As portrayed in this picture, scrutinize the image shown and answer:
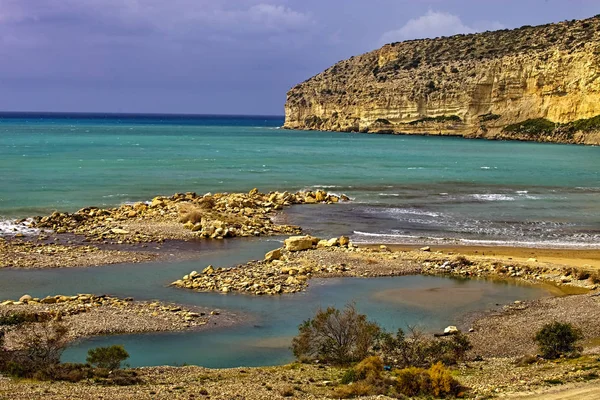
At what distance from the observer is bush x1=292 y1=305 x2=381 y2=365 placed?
16.3m

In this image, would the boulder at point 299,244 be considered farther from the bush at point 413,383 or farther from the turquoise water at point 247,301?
the bush at point 413,383

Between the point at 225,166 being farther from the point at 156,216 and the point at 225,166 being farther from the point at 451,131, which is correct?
the point at 451,131

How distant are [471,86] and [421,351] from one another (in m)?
107

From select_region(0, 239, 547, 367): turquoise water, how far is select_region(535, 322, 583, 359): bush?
3641 millimetres

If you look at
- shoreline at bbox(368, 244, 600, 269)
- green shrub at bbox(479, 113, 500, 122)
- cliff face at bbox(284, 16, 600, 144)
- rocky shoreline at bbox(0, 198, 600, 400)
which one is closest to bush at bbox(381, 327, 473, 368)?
rocky shoreline at bbox(0, 198, 600, 400)

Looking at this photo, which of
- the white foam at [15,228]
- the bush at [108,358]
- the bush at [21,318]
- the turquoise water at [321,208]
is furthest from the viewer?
the white foam at [15,228]

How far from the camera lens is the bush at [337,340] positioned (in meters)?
16.3

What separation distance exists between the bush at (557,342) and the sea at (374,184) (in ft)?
51.4

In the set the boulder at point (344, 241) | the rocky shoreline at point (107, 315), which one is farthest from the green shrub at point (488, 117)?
the rocky shoreline at point (107, 315)

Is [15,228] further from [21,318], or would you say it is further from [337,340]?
[337,340]

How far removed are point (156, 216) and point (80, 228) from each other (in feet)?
15.7

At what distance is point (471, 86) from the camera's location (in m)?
117

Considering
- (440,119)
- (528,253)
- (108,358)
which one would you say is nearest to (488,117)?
(440,119)

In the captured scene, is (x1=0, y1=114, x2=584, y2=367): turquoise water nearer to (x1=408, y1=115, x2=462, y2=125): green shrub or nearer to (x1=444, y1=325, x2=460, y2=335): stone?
(x1=444, y1=325, x2=460, y2=335): stone
